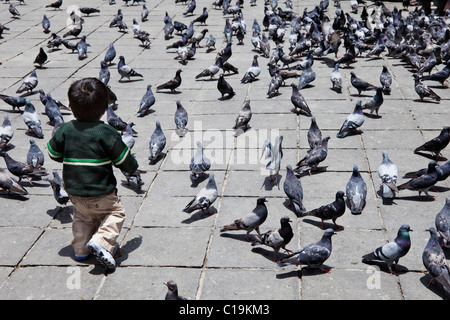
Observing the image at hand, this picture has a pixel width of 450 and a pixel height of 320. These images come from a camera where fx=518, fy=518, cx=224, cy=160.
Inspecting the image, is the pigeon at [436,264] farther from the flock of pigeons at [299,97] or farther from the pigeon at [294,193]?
the pigeon at [294,193]

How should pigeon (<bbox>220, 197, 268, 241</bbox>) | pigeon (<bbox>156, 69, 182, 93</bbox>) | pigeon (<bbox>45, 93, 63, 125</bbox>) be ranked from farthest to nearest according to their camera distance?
pigeon (<bbox>156, 69, 182, 93</bbox>)
pigeon (<bbox>45, 93, 63, 125</bbox>)
pigeon (<bbox>220, 197, 268, 241</bbox>)

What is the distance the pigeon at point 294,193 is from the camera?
21.8ft

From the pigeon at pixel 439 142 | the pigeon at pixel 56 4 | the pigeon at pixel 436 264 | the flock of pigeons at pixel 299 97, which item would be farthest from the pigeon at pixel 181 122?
the pigeon at pixel 56 4

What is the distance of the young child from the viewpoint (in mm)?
5227

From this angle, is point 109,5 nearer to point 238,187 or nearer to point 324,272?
point 238,187

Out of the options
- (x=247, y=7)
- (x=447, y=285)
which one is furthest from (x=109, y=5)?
(x=447, y=285)

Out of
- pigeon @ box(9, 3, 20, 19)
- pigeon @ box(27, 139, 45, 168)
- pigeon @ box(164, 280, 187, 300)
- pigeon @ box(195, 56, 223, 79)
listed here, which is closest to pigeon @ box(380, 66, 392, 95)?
pigeon @ box(195, 56, 223, 79)

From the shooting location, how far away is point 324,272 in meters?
5.55

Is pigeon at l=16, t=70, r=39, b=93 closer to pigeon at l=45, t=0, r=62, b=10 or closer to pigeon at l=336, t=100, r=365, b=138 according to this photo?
pigeon at l=336, t=100, r=365, b=138

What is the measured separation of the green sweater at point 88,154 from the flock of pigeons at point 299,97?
131 cm

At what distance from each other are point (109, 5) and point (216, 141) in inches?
568

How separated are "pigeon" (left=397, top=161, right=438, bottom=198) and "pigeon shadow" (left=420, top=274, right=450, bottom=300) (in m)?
1.84

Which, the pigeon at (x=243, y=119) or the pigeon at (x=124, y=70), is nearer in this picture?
the pigeon at (x=243, y=119)

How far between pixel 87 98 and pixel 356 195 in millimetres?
3601
